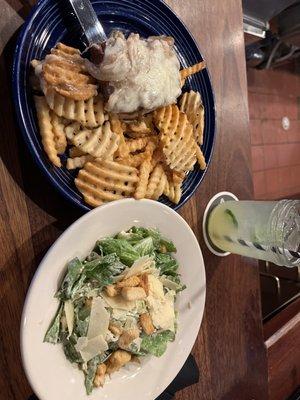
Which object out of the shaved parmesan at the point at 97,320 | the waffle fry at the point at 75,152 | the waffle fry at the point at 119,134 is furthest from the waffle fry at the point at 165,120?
the shaved parmesan at the point at 97,320

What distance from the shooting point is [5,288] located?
2.74ft

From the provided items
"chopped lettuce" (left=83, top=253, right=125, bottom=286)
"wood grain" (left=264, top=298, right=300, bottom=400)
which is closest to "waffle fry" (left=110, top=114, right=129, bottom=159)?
"chopped lettuce" (left=83, top=253, right=125, bottom=286)

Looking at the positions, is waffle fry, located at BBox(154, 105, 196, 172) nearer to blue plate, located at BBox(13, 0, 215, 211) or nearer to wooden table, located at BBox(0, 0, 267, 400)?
blue plate, located at BBox(13, 0, 215, 211)

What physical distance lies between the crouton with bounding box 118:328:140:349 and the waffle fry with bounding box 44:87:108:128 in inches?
17.8

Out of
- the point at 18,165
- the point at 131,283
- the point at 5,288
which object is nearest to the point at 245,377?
the point at 131,283

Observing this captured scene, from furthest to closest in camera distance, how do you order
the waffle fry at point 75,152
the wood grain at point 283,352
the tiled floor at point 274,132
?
the tiled floor at point 274,132 → the wood grain at point 283,352 → the waffle fry at point 75,152

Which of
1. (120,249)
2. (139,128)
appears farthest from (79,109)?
(120,249)

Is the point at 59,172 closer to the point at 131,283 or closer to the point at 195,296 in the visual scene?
the point at 131,283

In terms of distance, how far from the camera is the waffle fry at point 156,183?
3.02 feet

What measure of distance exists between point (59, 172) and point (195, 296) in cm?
50

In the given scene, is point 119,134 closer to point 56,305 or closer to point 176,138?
point 176,138

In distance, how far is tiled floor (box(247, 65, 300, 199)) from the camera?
2893 millimetres

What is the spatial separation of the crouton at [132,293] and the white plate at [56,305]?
118 millimetres

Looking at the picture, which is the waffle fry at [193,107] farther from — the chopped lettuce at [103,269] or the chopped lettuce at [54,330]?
the chopped lettuce at [54,330]
